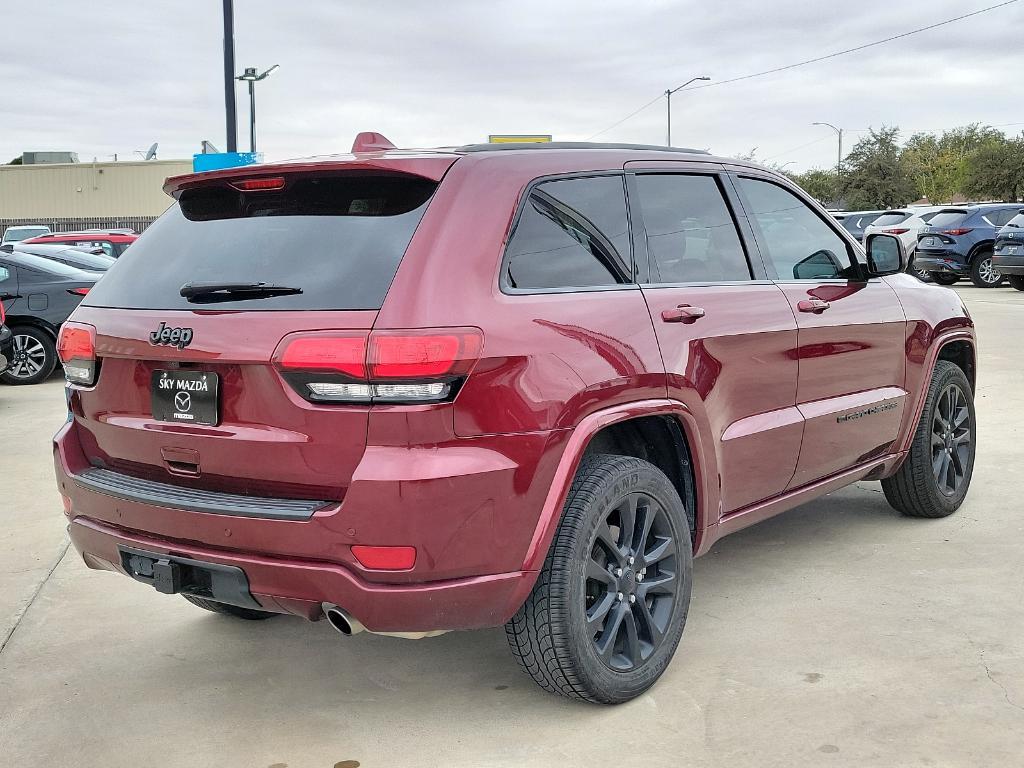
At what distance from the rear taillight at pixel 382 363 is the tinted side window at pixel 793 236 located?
1.88m

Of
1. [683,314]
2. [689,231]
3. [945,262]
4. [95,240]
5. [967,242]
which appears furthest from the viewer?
[95,240]

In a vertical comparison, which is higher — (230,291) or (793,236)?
(793,236)

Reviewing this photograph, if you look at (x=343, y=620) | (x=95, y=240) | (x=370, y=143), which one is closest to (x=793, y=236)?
(x=370, y=143)

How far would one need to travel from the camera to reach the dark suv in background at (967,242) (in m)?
22.0

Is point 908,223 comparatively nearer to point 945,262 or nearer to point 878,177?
point 945,262

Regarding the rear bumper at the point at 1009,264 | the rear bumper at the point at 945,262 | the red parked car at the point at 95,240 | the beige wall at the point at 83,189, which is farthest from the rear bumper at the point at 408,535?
the beige wall at the point at 83,189

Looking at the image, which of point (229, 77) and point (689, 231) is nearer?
point (689, 231)

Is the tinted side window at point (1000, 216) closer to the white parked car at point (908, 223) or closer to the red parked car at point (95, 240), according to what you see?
the white parked car at point (908, 223)

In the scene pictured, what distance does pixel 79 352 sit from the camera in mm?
3660

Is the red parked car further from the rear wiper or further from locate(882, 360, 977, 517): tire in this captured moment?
the rear wiper

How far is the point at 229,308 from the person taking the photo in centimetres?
326

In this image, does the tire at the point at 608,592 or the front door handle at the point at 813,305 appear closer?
the tire at the point at 608,592

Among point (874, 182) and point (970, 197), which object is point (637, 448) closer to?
point (970, 197)

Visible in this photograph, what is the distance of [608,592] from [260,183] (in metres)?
1.63
